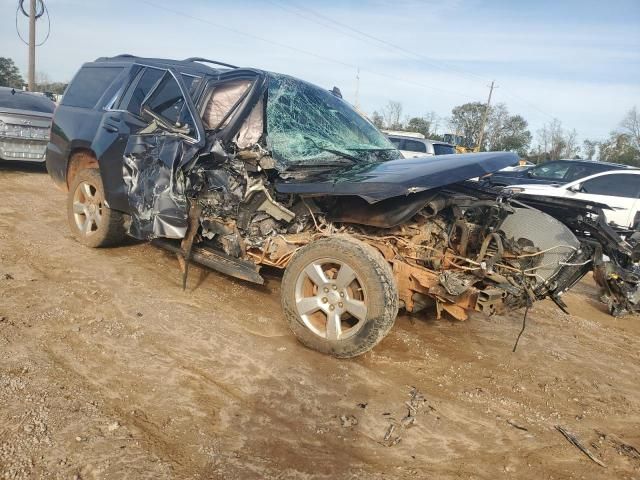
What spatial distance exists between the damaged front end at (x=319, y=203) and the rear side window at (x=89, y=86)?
998mm

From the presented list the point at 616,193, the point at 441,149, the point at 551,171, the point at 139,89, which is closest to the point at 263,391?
the point at 139,89

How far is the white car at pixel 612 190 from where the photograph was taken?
29.5 feet

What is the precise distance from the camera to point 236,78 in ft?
15.7

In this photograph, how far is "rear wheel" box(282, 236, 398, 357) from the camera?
350cm

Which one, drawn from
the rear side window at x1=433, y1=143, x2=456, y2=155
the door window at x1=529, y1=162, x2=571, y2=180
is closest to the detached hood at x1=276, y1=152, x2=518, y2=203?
the door window at x1=529, y1=162, x2=571, y2=180

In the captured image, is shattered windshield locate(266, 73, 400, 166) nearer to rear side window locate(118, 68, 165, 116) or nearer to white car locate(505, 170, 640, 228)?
rear side window locate(118, 68, 165, 116)

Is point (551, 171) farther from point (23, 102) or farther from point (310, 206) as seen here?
point (23, 102)

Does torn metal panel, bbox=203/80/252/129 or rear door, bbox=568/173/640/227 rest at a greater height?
torn metal panel, bbox=203/80/252/129

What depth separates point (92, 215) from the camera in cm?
573

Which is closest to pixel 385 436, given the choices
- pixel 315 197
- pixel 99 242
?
pixel 315 197

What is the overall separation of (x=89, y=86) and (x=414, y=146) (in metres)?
11.6

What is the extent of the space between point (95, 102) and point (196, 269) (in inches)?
89.1

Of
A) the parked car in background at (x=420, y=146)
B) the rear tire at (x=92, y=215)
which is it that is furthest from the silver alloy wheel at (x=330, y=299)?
the parked car in background at (x=420, y=146)

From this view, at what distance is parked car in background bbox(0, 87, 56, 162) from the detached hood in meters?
8.37
